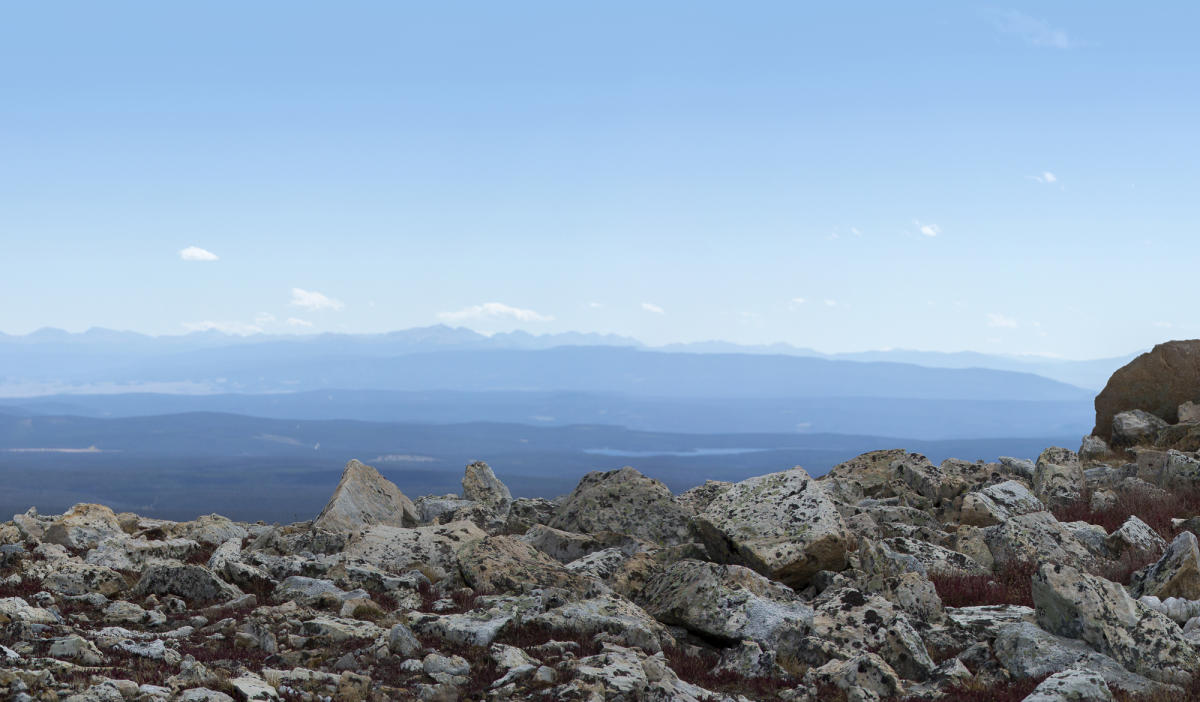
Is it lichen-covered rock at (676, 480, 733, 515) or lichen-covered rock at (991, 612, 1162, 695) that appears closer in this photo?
lichen-covered rock at (991, 612, 1162, 695)

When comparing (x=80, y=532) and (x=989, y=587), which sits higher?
(x=989, y=587)

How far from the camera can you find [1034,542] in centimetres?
1800

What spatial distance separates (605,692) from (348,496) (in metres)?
15.1

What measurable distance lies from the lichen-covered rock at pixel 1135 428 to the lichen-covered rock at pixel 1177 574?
692 inches

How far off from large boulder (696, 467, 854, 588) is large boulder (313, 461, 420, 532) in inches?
378

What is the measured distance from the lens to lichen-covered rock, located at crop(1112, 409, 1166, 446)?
30047 millimetres

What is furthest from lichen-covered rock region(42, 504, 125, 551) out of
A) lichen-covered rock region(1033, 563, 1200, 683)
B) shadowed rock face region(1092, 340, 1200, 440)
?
shadowed rock face region(1092, 340, 1200, 440)

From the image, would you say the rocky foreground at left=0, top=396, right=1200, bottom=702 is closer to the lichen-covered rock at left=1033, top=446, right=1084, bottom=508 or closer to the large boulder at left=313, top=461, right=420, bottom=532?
the large boulder at left=313, top=461, right=420, bottom=532

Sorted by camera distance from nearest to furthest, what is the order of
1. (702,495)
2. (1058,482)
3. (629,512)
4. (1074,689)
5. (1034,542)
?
(1074,689) → (1034,542) → (629,512) → (1058,482) → (702,495)

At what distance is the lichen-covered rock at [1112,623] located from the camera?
11.4 m

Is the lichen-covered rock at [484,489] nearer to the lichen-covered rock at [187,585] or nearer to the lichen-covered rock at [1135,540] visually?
the lichen-covered rock at [187,585]

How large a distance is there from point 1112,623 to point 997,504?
450 inches

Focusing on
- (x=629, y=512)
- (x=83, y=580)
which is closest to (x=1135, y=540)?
(x=629, y=512)

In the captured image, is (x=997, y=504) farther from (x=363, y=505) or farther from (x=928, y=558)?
(x=363, y=505)
